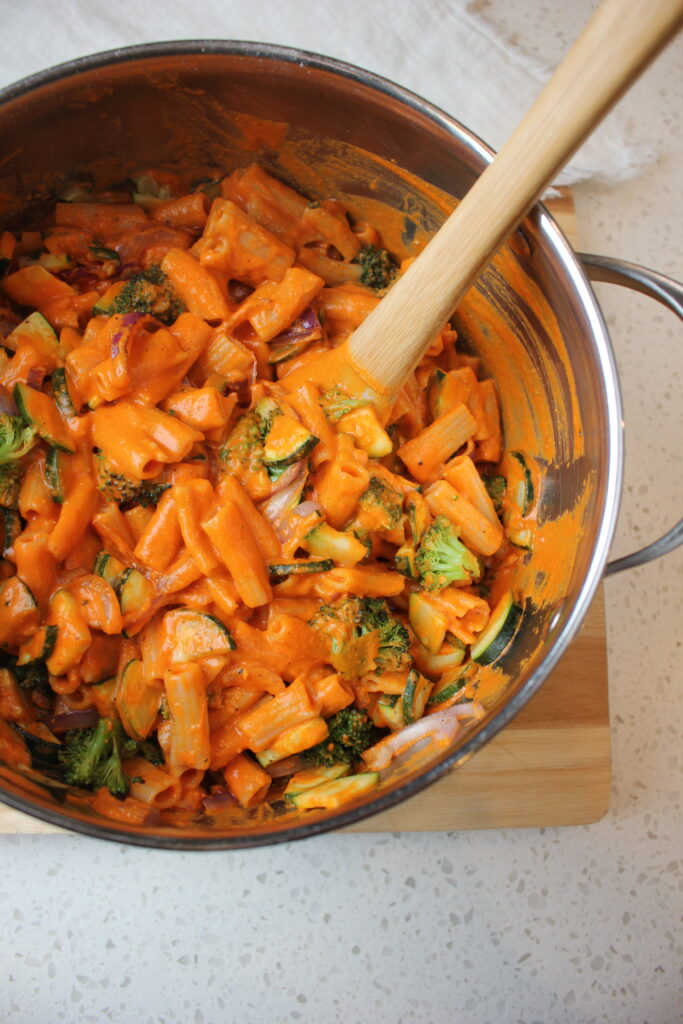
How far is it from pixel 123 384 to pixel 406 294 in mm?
705

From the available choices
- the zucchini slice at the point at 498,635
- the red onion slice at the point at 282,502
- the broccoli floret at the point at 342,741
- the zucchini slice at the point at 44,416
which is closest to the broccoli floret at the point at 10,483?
the zucchini slice at the point at 44,416

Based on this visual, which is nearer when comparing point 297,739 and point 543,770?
point 297,739

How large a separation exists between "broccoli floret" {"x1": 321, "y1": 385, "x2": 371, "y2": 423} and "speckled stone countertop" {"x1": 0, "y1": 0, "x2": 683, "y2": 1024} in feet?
3.65

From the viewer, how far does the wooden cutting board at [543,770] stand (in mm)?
2189

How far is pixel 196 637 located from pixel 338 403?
0.68 m

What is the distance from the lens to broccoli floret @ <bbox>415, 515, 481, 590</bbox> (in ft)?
6.39

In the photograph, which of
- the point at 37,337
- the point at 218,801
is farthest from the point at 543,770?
the point at 37,337

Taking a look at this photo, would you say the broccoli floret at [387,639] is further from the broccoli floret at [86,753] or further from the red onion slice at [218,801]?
the broccoli floret at [86,753]

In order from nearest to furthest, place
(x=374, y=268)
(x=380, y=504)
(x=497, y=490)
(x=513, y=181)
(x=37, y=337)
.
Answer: (x=513, y=181) → (x=380, y=504) → (x=37, y=337) → (x=497, y=490) → (x=374, y=268)

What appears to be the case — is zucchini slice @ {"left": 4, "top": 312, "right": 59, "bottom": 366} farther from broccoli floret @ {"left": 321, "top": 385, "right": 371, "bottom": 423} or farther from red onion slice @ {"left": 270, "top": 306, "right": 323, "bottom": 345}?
broccoli floret @ {"left": 321, "top": 385, "right": 371, "bottom": 423}

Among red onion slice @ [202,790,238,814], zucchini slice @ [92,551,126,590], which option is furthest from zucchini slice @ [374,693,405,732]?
zucchini slice @ [92,551,126,590]

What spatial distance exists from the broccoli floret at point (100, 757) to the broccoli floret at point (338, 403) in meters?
0.93

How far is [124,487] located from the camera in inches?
75.7

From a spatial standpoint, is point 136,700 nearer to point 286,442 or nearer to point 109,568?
point 109,568
